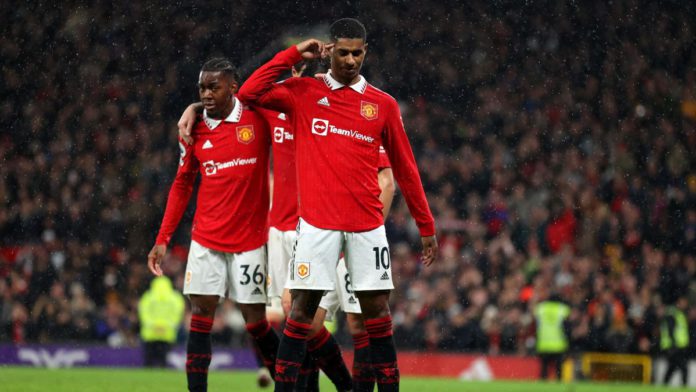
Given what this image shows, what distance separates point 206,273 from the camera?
7402 mm

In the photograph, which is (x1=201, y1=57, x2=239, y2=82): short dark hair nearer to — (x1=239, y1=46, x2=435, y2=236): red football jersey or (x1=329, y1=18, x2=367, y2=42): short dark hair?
(x1=239, y1=46, x2=435, y2=236): red football jersey

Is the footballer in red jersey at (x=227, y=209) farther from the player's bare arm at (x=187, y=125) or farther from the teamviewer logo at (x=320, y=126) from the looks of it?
the teamviewer logo at (x=320, y=126)

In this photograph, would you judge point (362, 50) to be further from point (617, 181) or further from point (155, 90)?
point (155, 90)

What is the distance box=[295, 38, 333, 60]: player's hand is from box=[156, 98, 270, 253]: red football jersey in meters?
1.14

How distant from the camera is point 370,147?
A: 6.56 m

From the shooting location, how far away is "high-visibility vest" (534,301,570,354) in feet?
56.9

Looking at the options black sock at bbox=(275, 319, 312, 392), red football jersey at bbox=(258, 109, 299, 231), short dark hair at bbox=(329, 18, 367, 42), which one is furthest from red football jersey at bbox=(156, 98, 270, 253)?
short dark hair at bbox=(329, 18, 367, 42)

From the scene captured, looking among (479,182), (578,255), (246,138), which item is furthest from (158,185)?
(246,138)

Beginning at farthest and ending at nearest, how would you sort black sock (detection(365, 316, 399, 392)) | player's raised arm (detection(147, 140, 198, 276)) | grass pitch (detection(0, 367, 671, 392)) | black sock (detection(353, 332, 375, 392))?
grass pitch (detection(0, 367, 671, 392)), player's raised arm (detection(147, 140, 198, 276)), black sock (detection(353, 332, 375, 392)), black sock (detection(365, 316, 399, 392))

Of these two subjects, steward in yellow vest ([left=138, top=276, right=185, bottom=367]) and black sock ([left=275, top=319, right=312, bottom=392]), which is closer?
black sock ([left=275, top=319, right=312, bottom=392])

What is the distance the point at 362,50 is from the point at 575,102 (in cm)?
1738

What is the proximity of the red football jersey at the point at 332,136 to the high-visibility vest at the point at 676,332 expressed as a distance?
39.2 feet

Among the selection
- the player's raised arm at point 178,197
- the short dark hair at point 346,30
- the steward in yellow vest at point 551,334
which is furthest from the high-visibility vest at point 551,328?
the short dark hair at point 346,30

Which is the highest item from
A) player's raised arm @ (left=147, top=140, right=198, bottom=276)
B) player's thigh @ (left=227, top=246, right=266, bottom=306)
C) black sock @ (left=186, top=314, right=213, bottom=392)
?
player's raised arm @ (left=147, top=140, right=198, bottom=276)
